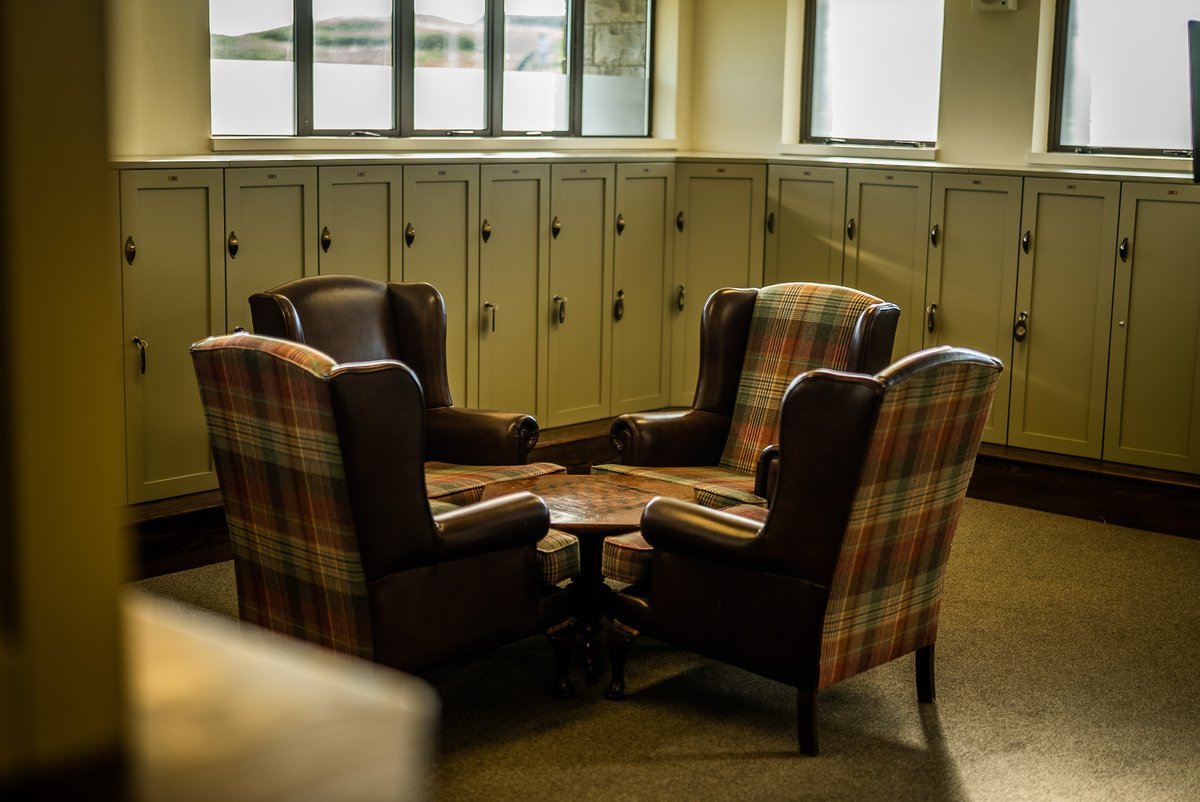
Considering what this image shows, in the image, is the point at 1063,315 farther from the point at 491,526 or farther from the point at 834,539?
the point at 491,526

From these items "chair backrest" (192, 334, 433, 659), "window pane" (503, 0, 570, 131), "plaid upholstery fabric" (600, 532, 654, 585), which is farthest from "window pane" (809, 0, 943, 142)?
"chair backrest" (192, 334, 433, 659)

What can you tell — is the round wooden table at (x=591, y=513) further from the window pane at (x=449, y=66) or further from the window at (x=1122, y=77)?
the window at (x=1122, y=77)

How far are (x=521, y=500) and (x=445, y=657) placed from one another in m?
0.43

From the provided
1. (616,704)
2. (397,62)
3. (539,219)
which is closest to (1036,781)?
(616,704)

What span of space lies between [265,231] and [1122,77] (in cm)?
383

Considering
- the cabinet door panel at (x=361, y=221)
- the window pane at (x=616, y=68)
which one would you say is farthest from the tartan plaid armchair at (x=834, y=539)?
the window pane at (x=616, y=68)

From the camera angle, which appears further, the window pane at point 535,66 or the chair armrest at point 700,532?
the window pane at point 535,66

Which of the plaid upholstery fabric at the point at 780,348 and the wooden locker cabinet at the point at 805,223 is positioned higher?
the wooden locker cabinet at the point at 805,223

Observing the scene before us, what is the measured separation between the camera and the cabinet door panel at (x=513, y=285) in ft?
19.1

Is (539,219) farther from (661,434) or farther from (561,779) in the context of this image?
(561,779)

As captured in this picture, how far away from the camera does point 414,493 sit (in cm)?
306

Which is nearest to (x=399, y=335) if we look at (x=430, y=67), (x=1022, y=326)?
(x=430, y=67)

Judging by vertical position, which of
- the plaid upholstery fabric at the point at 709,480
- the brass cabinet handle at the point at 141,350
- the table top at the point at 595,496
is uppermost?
the brass cabinet handle at the point at 141,350

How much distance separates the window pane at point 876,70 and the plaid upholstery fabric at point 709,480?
10.1 feet
